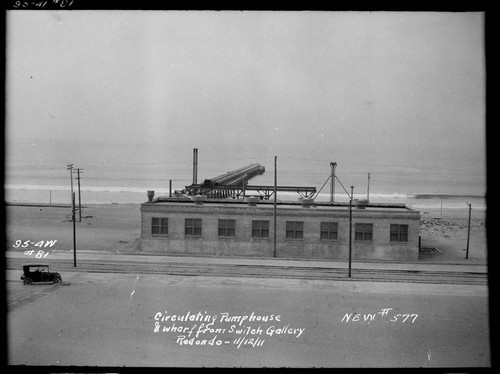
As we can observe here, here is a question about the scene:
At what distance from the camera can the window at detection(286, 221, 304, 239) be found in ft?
80.4

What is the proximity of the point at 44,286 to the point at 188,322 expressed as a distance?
671 cm

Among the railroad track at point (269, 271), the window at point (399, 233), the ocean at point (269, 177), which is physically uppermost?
the ocean at point (269, 177)

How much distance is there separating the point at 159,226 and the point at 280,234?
20.0 ft

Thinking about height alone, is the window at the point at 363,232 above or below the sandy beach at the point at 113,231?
above

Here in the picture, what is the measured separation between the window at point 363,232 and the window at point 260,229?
4.37 meters

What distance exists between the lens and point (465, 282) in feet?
65.6

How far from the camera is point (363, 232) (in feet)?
79.2

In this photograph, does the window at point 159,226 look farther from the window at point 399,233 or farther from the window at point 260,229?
the window at point 399,233

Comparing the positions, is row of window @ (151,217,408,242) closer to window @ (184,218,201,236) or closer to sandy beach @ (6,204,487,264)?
window @ (184,218,201,236)

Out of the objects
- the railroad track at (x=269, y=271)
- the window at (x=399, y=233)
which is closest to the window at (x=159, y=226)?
the railroad track at (x=269, y=271)

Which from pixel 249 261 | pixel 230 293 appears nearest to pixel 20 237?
pixel 249 261

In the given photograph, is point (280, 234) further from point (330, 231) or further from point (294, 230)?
point (330, 231)

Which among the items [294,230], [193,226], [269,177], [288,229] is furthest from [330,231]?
[269,177]

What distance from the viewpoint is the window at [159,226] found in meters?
24.8
